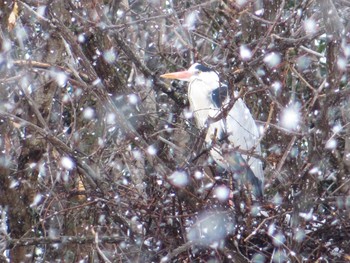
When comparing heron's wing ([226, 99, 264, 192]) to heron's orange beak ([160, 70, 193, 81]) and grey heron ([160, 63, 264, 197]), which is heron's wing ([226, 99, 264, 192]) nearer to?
grey heron ([160, 63, 264, 197])

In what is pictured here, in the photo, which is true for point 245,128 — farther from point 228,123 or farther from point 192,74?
point 192,74

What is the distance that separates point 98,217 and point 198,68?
2.99 feet

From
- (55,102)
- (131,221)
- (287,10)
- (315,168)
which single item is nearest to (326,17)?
(315,168)

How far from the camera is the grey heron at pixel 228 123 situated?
2867mm

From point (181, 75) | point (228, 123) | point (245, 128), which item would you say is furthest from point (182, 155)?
point (181, 75)

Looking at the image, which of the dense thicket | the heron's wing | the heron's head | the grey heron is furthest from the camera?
the heron's head

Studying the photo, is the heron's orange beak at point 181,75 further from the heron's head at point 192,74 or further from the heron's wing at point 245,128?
the heron's wing at point 245,128

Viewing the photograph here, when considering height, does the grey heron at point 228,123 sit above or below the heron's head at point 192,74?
below

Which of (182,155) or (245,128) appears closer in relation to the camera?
Result: (182,155)

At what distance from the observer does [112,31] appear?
2.97m

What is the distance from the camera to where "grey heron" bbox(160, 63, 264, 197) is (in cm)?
287

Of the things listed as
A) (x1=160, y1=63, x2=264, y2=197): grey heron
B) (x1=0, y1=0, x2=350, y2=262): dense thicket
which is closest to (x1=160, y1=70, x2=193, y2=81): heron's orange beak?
(x1=160, y1=63, x2=264, y2=197): grey heron

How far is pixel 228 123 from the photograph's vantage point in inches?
137

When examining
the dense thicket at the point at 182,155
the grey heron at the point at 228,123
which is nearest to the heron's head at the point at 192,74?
the grey heron at the point at 228,123
